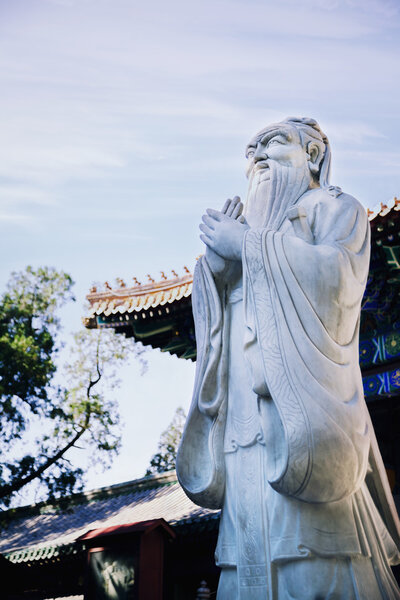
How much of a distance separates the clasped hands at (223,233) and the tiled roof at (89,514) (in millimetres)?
7162

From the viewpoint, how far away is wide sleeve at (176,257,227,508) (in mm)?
3137

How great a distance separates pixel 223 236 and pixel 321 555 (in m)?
1.58

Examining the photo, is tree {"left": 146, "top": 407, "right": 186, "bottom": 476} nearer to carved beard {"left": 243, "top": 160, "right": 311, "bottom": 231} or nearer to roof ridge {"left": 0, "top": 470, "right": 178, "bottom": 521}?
roof ridge {"left": 0, "top": 470, "right": 178, "bottom": 521}

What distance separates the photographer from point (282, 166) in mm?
3641

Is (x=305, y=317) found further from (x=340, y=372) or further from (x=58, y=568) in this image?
(x=58, y=568)

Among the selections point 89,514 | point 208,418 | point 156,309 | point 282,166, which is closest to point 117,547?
point 156,309

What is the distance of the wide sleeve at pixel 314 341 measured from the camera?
8.67ft

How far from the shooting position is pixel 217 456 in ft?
10.4

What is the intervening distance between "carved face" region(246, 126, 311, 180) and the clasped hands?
0.28 meters

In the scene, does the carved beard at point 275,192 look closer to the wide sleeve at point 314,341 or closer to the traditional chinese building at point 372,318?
the wide sleeve at point 314,341

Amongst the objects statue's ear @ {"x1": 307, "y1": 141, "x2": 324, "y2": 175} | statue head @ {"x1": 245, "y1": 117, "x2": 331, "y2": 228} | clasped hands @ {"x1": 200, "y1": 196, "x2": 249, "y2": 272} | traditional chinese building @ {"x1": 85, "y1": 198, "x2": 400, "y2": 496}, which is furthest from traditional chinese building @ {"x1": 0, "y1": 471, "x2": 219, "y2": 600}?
statue's ear @ {"x1": 307, "y1": 141, "x2": 324, "y2": 175}

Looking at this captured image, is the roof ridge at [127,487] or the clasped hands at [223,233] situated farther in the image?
the roof ridge at [127,487]

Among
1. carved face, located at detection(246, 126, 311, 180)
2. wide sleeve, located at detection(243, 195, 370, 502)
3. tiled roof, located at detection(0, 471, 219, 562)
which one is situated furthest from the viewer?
tiled roof, located at detection(0, 471, 219, 562)

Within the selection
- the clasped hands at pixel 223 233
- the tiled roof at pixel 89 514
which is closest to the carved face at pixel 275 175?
the clasped hands at pixel 223 233
